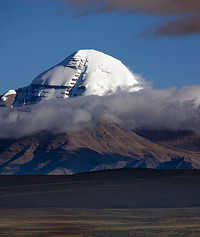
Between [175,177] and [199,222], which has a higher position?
[175,177]

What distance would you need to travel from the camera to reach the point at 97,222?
80250 millimetres

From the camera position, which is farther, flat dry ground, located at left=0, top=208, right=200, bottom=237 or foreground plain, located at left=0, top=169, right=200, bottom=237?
foreground plain, located at left=0, top=169, right=200, bottom=237

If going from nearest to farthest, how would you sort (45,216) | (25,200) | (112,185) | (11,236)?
(11,236) → (45,216) → (25,200) → (112,185)

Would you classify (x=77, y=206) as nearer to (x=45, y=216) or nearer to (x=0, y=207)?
(x=0, y=207)

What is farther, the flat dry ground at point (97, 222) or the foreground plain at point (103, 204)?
the foreground plain at point (103, 204)

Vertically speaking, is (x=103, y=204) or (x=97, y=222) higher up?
(x=103, y=204)

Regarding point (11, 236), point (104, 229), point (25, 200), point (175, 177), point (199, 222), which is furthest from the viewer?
point (175, 177)

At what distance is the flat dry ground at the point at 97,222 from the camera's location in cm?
6800

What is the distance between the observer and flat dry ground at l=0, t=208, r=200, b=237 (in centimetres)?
6800

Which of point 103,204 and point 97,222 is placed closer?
point 97,222

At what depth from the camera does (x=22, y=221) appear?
8244cm

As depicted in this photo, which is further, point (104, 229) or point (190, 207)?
point (190, 207)

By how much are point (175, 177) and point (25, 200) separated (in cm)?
4113

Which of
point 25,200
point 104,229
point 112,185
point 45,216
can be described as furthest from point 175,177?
point 104,229
